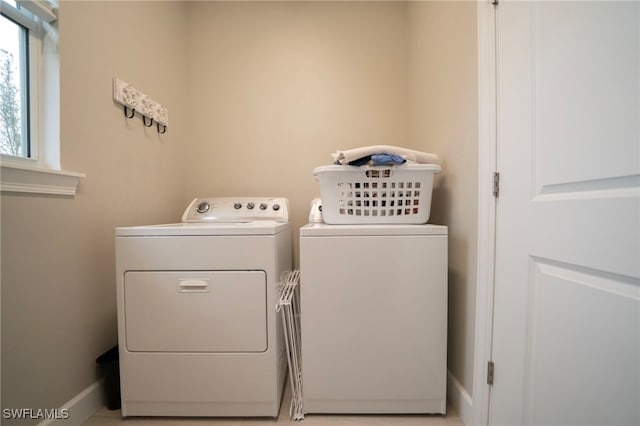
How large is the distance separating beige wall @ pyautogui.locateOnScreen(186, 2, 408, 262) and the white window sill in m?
1.00

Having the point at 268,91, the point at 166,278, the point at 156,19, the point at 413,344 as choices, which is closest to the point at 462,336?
the point at 413,344

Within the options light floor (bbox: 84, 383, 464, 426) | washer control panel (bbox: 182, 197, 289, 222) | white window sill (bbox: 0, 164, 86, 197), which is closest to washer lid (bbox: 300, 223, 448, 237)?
washer control panel (bbox: 182, 197, 289, 222)

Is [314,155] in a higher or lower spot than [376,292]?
higher

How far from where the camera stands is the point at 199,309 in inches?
44.4

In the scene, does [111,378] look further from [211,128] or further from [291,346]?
[211,128]

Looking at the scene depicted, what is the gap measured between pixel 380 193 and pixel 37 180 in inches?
54.0

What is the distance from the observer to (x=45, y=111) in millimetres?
1060

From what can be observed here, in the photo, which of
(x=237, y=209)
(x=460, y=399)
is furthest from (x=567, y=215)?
(x=237, y=209)

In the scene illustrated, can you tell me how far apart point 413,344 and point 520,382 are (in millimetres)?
371

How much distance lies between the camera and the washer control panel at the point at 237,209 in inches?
70.6

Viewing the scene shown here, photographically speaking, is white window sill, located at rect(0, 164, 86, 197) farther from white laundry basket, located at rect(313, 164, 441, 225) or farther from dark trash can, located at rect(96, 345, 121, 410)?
white laundry basket, located at rect(313, 164, 441, 225)

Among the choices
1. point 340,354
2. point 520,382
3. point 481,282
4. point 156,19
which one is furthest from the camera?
point 156,19

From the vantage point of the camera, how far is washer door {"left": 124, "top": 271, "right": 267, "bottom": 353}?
1.13 m

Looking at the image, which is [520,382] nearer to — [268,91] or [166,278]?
[166,278]
